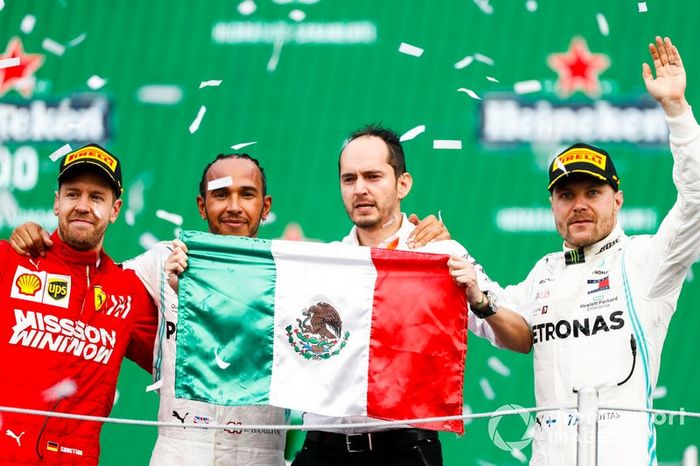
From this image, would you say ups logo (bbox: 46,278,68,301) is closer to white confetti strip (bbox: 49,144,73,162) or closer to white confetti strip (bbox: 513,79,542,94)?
white confetti strip (bbox: 49,144,73,162)

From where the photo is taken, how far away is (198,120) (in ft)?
15.3

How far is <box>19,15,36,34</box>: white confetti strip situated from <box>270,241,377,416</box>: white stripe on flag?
1989 millimetres

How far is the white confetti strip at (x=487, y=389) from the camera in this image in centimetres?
444

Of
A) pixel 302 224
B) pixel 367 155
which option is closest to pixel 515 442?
pixel 302 224

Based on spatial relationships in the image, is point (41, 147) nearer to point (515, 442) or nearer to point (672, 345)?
point (515, 442)

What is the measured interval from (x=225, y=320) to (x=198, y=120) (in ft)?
5.00

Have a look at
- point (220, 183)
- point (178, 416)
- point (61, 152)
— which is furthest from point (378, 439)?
point (61, 152)

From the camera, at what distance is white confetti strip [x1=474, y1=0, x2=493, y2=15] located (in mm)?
4605

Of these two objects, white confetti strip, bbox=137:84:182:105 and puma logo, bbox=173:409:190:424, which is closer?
puma logo, bbox=173:409:190:424

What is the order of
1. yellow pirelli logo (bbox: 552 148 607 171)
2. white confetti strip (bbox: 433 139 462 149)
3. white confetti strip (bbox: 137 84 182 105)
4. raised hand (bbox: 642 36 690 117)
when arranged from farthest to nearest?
white confetti strip (bbox: 137 84 182 105), white confetti strip (bbox: 433 139 462 149), yellow pirelli logo (bbox: 552 148 607 171), raised hand (bbox: 642 36 690 117)

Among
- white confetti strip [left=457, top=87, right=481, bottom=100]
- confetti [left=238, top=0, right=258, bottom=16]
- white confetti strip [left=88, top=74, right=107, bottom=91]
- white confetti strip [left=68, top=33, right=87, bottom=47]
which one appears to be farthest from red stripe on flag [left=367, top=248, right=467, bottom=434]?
white confetti strip [left=68, top=33, right=87, bottom=47]

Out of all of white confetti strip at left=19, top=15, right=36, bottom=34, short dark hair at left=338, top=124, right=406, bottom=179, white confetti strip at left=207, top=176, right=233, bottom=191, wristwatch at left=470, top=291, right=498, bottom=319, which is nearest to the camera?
wristwatch at left=470, top=291, right=498, bottom=319

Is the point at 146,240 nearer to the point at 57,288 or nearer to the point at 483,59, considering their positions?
the point at 57,288

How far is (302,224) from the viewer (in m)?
4.57
